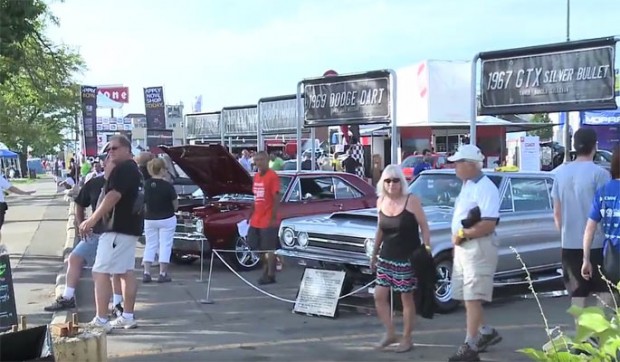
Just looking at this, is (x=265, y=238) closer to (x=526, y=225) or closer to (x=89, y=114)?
(x=526, y=225)

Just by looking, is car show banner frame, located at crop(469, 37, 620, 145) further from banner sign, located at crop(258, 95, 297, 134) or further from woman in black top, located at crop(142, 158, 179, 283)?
banner sign, located at crop(258, 95, 297, 134)

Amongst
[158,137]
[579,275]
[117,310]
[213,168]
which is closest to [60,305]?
[117,310]

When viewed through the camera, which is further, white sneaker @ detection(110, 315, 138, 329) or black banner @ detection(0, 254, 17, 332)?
white sneaker @ detection(110, 315, 138, 329)

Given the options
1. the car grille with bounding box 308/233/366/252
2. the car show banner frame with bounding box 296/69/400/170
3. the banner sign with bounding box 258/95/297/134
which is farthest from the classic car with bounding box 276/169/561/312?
the banner sign with bounding box 258/95/297/134

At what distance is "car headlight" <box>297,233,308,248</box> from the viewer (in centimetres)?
827

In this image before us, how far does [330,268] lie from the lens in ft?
25.8

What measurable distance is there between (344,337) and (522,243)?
2903 mm

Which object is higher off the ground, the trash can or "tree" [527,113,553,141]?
"tree" [527,113,553,141]

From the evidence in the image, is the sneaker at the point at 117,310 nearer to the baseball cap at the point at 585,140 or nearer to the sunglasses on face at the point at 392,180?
the sunglasses on face at the point at 392,180

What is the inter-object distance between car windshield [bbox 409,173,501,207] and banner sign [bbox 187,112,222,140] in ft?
38.2

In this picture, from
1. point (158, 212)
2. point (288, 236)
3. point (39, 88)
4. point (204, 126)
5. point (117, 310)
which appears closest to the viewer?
point (117, 310)

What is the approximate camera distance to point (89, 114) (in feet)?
81.9

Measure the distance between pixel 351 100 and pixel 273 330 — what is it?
17.4ft

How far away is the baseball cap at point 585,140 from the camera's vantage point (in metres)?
5.69
